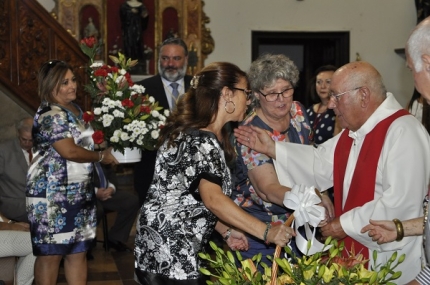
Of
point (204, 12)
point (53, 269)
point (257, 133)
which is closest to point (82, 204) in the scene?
point (53, 269)

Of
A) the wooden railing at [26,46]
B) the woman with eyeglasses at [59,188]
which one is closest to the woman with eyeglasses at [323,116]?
the woman with eyeglasses at [59,188]

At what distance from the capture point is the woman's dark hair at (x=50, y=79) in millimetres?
4695

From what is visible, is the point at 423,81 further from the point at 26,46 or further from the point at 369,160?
the point at 26,46

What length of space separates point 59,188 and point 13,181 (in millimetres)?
1966

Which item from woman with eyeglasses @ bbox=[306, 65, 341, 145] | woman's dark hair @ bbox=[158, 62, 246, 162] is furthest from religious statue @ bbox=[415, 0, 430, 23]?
woman's dark hair @ bbox=[158, 62, 246, 162]

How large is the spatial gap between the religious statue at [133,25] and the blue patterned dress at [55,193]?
272 inches

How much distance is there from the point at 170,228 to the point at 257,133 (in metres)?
0.74

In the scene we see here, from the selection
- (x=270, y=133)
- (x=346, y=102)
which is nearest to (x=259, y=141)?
(x=270, y=133)

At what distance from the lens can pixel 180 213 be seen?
9.96 feet

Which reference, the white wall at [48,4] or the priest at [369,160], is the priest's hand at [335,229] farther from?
the white wall at [48,4]

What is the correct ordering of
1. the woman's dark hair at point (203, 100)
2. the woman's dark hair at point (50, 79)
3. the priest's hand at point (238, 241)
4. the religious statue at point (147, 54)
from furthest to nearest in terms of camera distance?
the religious statue at point (147, 54), the woman's dark hair at point (50, 79), the priest's hand at point (238, 241), the woman's dark hair at point (203, 100)

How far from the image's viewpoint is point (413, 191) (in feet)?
10.4

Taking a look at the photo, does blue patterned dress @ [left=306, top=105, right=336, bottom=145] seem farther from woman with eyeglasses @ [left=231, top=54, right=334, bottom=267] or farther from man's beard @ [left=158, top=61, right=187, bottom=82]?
woman with eyeglasses @ [left=231, top=54, right=334, bottom=267]

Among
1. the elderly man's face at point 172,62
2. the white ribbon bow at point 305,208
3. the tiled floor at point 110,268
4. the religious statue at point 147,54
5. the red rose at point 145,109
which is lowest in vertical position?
the tiled floor at point 110,268
